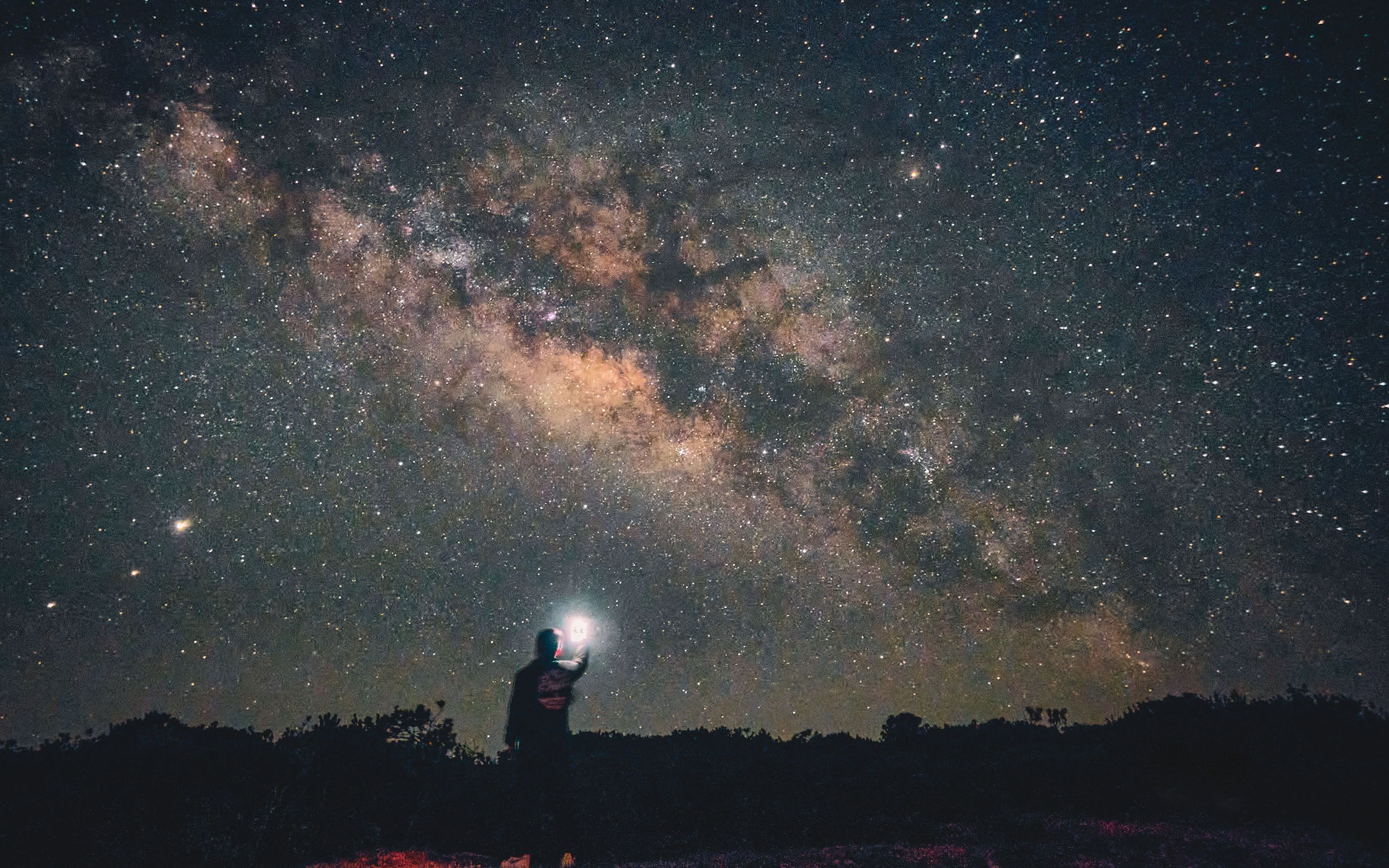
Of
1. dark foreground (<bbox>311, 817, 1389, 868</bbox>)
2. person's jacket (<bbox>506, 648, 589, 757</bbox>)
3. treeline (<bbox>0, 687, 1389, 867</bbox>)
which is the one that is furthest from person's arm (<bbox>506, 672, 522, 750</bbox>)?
dark foreground (<bbox>311, 817, 1389, 868</bbox>)

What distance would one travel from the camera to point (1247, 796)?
6113 mm

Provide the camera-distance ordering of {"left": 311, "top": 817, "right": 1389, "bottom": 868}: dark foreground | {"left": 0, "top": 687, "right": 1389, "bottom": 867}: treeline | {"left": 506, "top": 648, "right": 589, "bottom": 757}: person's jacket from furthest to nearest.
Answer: {"left": 0, "top": 687, "right": 1389, "bottom": 867}: treeline
{"left": 506, "top": 648, "right": 589, "bottom": 757}: person's jacket
{"left": 311, "top": 817, "right": 1389, "bottom": 868}: dark foreground

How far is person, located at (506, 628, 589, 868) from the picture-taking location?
4887 millimetres

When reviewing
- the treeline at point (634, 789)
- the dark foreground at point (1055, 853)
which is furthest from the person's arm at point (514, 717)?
the dark foreground at point (1055, 853)

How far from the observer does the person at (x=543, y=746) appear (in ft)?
16.0

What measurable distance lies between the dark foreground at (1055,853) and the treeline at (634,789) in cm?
30

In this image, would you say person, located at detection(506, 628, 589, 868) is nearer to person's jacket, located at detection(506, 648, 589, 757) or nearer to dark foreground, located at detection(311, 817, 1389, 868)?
person's jacket, located at detection(506, 648, 589, 757)

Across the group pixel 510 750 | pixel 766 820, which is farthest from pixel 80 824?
pixel 766 820

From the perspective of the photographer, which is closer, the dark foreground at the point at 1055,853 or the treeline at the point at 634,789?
the dark foreground at the point at 1055,853

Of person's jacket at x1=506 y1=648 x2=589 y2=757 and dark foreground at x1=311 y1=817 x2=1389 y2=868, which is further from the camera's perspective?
person's jacket at x1=506 y1=648 x2=589 y2=757

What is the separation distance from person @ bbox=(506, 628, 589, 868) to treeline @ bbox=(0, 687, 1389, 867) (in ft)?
0.63

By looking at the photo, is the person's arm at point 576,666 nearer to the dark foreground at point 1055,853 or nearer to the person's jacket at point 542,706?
the person's jacket at point 542,706

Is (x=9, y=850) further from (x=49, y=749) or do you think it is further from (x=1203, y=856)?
(x=1203, y=856)

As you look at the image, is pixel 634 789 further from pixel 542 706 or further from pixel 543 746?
pixel 542 706
